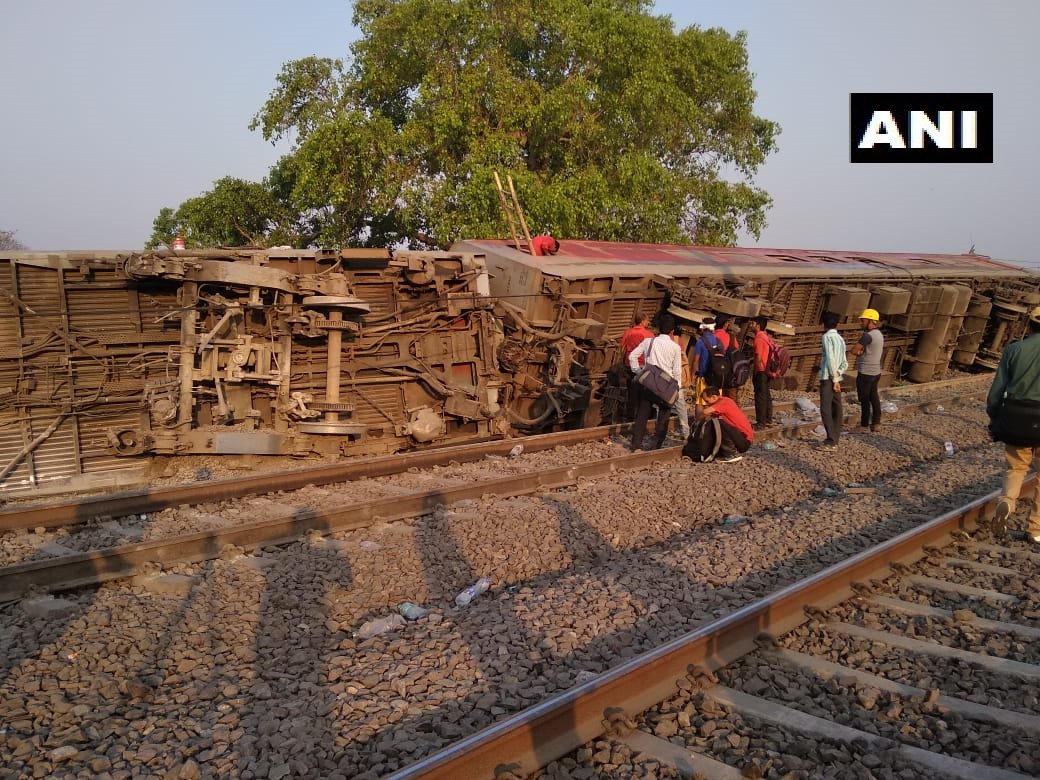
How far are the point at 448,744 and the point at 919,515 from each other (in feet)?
18.0

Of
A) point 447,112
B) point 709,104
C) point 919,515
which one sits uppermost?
point 709,104

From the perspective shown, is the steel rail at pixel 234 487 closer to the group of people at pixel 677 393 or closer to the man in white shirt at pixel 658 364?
the man in white shirt at pixel 658 364

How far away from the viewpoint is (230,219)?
68.4 feet

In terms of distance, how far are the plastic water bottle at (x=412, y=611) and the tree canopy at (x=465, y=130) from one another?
48.7 feet

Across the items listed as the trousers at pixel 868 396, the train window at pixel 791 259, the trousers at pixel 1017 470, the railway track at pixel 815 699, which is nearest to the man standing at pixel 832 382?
the trousers at pixel 868 396

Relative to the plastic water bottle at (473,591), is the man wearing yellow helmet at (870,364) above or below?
above

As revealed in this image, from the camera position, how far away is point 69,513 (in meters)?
6.95

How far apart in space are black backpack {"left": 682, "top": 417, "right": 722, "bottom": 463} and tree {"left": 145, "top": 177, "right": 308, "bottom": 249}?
14.2 metres

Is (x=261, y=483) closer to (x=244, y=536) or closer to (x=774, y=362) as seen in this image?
(x=244, y=536)

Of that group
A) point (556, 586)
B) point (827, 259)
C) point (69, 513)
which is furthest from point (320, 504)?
point (827, 259)

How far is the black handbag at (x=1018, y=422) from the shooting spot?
6.12 meters

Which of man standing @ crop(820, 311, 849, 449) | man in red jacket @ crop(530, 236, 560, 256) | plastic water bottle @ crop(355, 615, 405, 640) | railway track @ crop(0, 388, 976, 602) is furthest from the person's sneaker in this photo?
man in red jacket @ crop(530, 236, 560, 256)

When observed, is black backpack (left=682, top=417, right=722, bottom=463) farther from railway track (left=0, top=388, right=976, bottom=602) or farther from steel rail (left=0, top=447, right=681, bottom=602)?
steel rail (left=0, top=447, right=681, bottom=602)

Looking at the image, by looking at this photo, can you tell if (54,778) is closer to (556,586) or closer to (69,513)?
(556,586)
